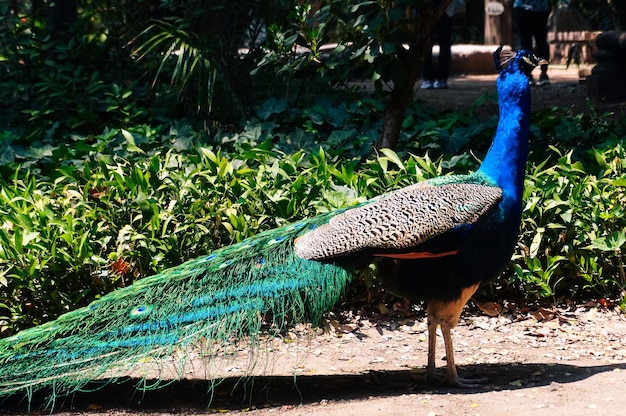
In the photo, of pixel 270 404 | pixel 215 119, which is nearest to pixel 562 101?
pixel 215 119

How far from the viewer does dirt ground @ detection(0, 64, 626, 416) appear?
3842 mm

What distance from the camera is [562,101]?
10062 mm

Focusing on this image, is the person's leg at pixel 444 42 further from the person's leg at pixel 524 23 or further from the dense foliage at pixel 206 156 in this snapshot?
the dense foliage at pixel 206 156

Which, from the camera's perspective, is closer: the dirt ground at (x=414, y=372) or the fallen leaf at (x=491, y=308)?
the dirt ground at (x=414, y=372)

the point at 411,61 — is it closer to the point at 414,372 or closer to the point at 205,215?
the point at 205,215

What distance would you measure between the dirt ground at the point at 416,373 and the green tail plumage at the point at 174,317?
25 centimetres

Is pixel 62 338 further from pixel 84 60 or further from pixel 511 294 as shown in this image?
pixel 84 60

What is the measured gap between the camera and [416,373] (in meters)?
4.38

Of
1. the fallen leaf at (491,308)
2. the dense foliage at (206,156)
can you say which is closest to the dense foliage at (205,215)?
the dense foliage at (206,156)

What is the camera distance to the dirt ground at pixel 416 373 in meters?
3.84

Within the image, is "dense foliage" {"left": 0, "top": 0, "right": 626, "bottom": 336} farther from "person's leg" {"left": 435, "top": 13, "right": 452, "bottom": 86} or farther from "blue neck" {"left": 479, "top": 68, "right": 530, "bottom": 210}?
"person's leg" {"left": 435, "top": 13, "right": 452, "bottom": 86}

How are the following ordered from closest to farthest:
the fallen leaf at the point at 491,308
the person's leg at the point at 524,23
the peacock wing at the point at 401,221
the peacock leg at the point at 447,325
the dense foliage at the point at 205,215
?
1. the peacock wing at the point at 401,221
2. the peacock leg at the point at 447,325
3. the dense foliage at the point at 205,215
4. the fallen leaf at the point at 491,308
5. the person's leg at the point at 524,23

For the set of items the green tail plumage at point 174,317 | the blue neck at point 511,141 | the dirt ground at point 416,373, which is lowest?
the dirt ground at point 416,373

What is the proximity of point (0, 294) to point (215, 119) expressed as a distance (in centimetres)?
324
